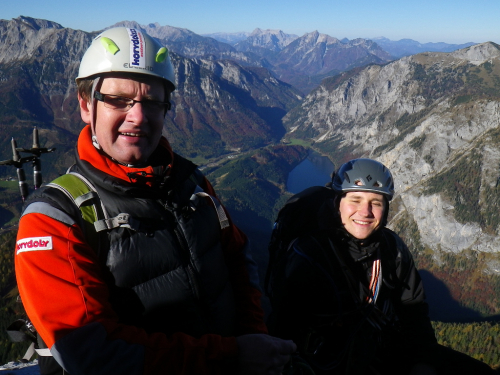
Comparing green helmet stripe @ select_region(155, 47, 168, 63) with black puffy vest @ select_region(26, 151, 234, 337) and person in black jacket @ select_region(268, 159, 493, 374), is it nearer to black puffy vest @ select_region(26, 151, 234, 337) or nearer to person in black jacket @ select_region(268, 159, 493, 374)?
black puffy vest @ select_region(26, 151, 234, 337)

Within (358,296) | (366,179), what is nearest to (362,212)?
(366,179)

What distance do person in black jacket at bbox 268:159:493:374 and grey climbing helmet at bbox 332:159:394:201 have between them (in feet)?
0.06

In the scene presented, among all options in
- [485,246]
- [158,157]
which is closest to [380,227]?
[158,157]

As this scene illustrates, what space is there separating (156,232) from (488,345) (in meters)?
59.8

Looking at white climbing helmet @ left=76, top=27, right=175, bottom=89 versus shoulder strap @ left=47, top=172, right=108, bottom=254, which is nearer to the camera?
shoulder strap @ left=47, top=172, right=108, bottom=254

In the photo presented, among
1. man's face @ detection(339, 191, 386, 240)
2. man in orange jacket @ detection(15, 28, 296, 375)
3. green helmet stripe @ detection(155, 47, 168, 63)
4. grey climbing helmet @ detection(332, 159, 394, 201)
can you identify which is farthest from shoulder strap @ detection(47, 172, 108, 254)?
grey climbing helmet @ detection(332, 159, 394, 201)

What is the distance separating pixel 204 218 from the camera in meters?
4.01

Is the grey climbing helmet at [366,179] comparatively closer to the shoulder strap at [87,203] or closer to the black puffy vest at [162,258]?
the black puffy vest at [162,258]

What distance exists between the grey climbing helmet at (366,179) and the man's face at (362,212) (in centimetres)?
13

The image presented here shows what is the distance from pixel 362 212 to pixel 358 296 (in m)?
1.64

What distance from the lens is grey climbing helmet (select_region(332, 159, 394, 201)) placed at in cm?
696

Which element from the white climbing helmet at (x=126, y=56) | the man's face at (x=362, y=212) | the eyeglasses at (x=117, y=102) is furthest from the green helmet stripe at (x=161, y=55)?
the man's face at (x=362, y=212)

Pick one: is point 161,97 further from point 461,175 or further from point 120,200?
point 461,175

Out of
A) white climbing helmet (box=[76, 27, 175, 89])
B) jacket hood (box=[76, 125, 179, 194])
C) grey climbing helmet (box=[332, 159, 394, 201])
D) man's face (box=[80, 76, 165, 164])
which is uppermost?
white climbing helmet (box=[76, 27, 175, 89])
